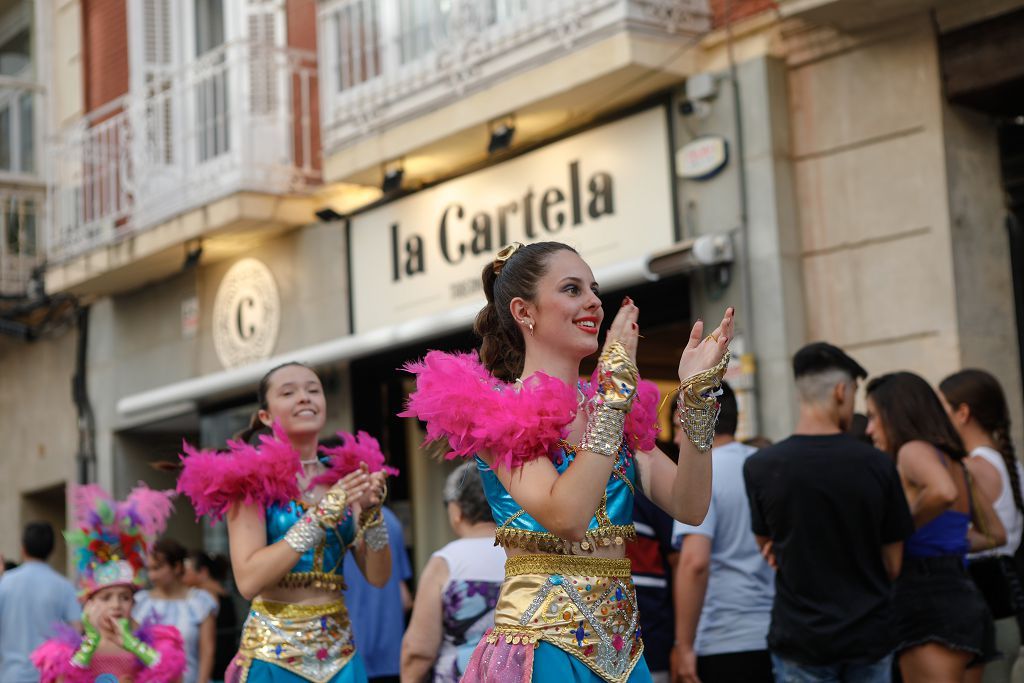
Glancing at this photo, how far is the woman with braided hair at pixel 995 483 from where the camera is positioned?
6078 mm

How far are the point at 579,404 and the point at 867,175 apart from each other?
612cm

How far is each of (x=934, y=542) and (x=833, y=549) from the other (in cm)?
47

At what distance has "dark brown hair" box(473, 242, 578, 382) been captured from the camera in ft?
12.4

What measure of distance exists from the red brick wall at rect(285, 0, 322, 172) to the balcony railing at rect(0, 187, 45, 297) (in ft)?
14.1

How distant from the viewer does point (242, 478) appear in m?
5.40

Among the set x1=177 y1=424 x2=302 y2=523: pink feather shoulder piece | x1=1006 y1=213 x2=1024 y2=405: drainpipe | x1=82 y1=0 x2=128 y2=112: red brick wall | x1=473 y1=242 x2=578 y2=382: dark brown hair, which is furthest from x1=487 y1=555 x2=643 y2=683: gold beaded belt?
x1=82 y1=0 x2=128 y2=112: red brick wall

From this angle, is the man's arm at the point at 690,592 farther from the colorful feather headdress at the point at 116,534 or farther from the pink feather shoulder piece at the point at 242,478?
the colorful feather headdress at the point at 116,534

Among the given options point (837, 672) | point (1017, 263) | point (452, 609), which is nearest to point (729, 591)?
point (837, 672)

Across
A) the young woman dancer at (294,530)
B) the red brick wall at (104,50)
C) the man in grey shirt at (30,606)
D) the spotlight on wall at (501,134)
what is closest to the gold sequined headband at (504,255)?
the young woman dancer at (294,530)

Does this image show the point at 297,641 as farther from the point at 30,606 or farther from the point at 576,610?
the point at 30,606

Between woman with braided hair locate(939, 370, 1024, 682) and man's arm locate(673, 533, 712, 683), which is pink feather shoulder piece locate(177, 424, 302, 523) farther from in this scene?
woman with braided hair locate(939, 370, 1024, 682)

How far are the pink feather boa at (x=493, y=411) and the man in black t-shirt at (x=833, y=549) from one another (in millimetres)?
1954

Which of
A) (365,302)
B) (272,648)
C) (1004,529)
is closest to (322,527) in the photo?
(272,648)

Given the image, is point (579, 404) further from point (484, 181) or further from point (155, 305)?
point (155, 305)
